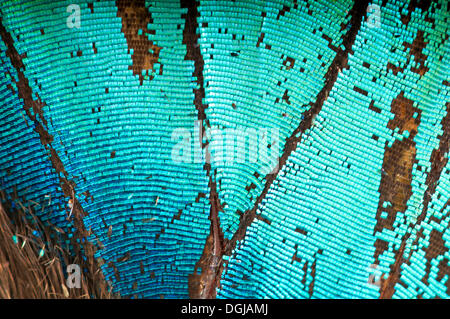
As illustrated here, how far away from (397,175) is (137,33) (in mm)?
550

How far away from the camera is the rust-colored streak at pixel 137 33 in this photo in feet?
3.04

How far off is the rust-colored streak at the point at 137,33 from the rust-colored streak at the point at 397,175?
1.50ft

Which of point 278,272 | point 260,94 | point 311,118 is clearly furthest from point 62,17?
point 278,272

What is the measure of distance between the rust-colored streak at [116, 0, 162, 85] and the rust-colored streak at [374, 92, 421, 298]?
18.0 inches

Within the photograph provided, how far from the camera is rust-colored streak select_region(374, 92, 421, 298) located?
3.18ft

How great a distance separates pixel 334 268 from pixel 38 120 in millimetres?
615

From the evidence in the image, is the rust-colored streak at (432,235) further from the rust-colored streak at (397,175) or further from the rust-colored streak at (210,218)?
the rust-colored streak at (210,218)

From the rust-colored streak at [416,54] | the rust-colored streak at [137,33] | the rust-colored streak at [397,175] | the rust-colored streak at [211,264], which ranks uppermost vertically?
the rust-colored streak at [137,33]

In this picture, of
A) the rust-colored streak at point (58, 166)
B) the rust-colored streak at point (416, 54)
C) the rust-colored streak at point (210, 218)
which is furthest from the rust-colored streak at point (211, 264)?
the rust-colored streak at point (416, 54)

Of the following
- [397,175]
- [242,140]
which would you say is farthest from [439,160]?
[242,140]

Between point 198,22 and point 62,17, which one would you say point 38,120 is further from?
point 198,22

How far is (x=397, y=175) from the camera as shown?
986mm
